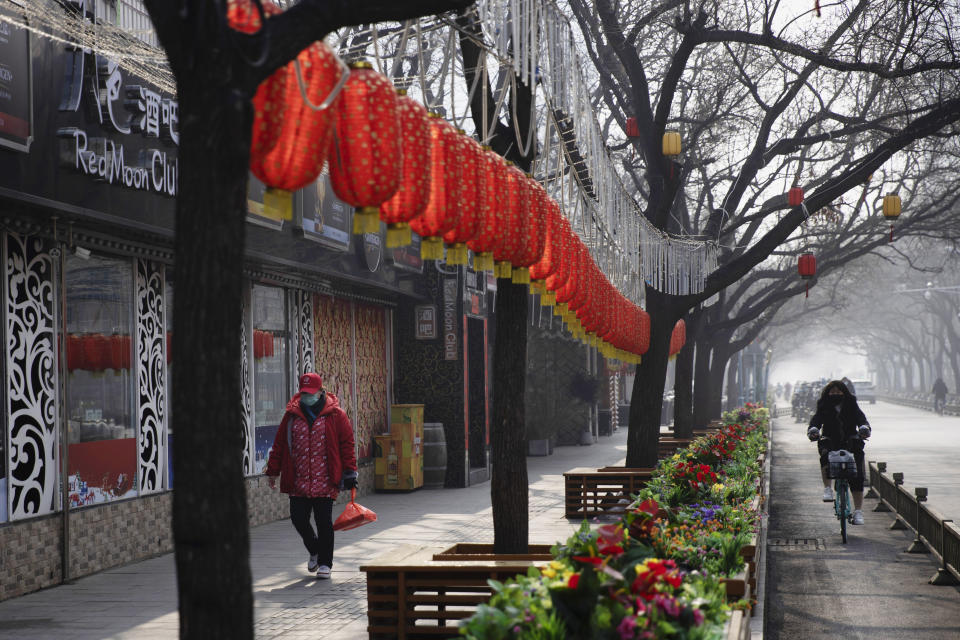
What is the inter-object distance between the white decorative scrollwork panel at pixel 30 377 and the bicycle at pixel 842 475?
9.01m

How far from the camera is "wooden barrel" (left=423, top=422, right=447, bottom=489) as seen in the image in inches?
786

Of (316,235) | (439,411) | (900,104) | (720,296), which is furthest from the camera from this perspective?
(720,296)

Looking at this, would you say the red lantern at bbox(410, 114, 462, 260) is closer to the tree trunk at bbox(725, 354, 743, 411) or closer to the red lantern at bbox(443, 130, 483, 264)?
the red lantern at bbox(443, 130, 483, 264)

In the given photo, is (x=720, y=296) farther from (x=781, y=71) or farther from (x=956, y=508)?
(x=956, y=508)

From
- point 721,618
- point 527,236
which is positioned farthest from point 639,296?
point 721,618

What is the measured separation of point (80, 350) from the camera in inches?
434

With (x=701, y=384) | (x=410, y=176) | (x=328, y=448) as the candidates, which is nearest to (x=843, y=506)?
(x=328, y=448)

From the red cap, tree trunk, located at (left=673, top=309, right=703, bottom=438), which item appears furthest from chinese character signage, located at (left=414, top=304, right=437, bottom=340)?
the red cap

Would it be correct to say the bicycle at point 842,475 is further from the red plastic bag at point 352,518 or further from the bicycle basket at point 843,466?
the red plastic bag at point 352,518

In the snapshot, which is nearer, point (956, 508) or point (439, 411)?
point (956, 508)

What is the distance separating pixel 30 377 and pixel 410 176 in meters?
5.95

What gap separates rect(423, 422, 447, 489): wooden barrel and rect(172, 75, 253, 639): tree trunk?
16.0 m

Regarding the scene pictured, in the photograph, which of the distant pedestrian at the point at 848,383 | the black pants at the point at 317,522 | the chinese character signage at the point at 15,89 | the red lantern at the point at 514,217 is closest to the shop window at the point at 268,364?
the black pants at the point at 317,522

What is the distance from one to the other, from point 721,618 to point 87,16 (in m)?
8.31
